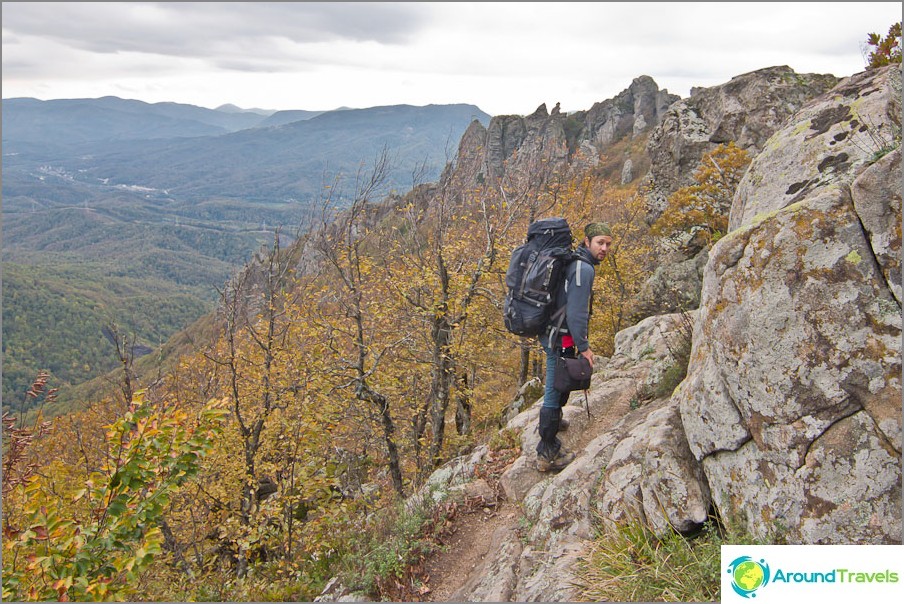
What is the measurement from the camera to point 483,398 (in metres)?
18.4

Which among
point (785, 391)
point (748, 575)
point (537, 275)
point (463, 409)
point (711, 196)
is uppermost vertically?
point (711, 196)

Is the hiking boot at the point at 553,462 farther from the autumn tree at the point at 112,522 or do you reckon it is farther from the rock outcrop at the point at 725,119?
the rock outcrop at the point at 725,119

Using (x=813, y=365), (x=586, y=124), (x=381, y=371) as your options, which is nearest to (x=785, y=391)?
(x=813, y=365)

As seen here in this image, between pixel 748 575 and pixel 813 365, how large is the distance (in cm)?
180

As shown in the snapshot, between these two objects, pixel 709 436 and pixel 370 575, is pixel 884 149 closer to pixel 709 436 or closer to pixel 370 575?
pixel 709 436

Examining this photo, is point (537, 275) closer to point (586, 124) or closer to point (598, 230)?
point (598, 230)

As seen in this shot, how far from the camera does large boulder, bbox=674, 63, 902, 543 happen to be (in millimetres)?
4254

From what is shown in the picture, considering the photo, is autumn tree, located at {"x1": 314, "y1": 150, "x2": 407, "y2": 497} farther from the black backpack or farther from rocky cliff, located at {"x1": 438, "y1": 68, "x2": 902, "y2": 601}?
rocky cliff, located at {"x1": 438, "y1": 68, "x2": 902, "y2": 601}

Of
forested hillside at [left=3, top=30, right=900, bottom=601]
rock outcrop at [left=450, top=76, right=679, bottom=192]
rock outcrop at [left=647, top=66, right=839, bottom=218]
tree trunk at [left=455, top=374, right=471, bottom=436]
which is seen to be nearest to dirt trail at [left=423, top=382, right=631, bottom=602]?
forested hillside at [left=3, top=30, right=900, bottom=601]

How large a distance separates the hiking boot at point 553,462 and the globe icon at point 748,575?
355 centimetres

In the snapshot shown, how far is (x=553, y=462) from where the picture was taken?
794 centimetres

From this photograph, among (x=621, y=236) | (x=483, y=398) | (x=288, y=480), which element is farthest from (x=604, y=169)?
(x=288, y=480)

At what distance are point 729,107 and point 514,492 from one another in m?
15.8

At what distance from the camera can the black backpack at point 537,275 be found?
6.50 m
